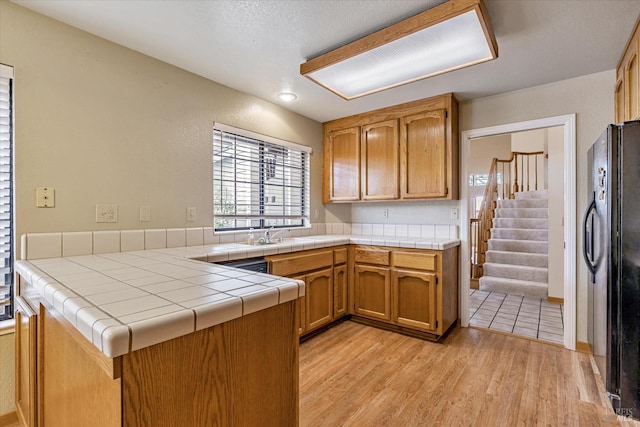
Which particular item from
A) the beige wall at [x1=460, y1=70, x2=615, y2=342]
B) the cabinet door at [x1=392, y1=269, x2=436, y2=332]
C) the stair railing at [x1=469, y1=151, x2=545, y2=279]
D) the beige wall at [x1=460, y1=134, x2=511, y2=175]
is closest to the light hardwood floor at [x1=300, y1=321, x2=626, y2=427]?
the cabinet door at [x1=392, y1=269, x2=436, y2=332]

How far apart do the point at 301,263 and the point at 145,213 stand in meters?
1.25

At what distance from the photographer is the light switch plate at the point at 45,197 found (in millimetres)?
1661

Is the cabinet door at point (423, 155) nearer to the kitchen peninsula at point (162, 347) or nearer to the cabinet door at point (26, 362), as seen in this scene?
the kitchen peninsula at point (162, 347)

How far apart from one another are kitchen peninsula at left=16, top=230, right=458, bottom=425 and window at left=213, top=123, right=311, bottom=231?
139cm

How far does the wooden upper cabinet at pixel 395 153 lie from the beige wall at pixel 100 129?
1.44 m

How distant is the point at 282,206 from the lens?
3234mm

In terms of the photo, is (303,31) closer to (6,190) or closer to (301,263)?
(301,263)

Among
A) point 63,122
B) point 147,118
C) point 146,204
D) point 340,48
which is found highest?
point 340,48

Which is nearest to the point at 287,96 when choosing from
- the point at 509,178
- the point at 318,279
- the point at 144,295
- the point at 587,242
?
the point at 318,279

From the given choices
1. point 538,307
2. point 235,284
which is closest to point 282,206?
point 235,284

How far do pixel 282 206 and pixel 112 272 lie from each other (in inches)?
80.5

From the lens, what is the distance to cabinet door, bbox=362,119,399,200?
313 centimetres

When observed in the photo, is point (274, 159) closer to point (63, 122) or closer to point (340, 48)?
point (340, 48)

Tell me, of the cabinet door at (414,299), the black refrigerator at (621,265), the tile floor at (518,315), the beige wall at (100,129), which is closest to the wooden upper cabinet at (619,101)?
the black refrigerator at (621,265)
